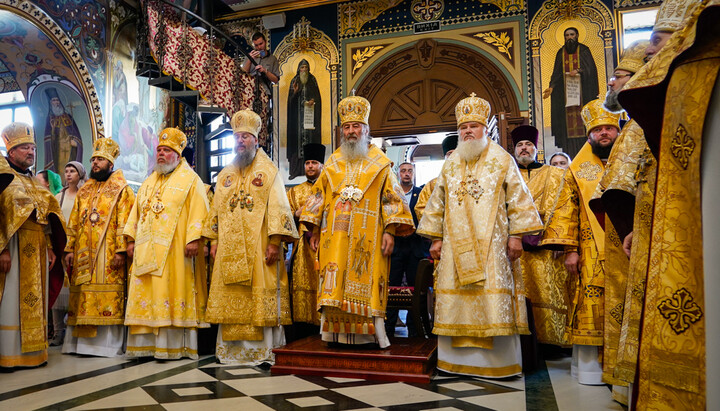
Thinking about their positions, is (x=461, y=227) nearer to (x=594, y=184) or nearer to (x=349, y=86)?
(x=594, y=184)

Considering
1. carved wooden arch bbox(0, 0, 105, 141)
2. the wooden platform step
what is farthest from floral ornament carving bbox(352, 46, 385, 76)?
the wooden platform step

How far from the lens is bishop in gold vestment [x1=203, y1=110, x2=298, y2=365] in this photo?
15.6 ft

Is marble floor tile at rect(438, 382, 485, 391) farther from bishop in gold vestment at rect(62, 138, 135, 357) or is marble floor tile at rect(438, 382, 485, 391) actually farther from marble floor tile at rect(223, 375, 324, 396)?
bishop in gold vestment at rect(62, 138, 135, 357)

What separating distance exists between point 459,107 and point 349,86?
6.07 meters

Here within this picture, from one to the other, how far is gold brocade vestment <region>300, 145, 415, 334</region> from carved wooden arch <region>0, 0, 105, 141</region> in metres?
5.63

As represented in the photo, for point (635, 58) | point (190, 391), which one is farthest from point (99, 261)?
point (635, 58)

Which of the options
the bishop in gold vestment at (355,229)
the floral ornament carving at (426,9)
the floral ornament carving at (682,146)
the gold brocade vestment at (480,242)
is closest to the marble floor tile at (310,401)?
the bishop in gold vestment at (355,229)

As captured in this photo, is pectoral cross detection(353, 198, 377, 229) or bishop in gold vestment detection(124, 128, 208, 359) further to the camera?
bishop in gold vestment detection(124, 128, 208, 359)

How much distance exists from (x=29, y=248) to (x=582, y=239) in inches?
176

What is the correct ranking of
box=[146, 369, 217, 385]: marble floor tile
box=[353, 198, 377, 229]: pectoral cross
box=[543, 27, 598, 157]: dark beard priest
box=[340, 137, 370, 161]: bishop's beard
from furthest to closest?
box=[543, 27, 598, 157]: dark beard priest → box=[340, 137, 370, 161]: bishop's beard → box=[353, 198, 377, 229]: pectoral cross → box=[146, 369, 217, 385]: marble floor tile

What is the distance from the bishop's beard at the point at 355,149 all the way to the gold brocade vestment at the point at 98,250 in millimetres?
2306

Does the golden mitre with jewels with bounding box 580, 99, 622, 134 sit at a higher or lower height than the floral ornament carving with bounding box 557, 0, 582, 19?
lower

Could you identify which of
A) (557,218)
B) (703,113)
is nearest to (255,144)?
(557,218)

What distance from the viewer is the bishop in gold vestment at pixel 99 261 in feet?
17.3
